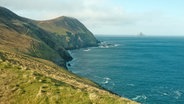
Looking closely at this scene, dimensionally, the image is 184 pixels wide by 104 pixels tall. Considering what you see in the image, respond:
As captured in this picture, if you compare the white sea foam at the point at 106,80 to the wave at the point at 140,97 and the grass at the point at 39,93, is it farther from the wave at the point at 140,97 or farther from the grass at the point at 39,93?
the grass at the point at 39,93

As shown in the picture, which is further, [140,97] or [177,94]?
[177,94]

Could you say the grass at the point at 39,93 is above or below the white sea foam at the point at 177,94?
above

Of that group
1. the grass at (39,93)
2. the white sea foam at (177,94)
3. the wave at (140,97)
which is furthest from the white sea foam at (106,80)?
the grass at (39,93)

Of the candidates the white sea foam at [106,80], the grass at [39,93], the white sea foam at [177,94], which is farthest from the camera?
the white sea foam at [106,80]

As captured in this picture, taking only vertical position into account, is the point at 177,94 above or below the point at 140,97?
below

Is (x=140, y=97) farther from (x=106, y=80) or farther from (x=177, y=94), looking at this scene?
(x=106, y=80)

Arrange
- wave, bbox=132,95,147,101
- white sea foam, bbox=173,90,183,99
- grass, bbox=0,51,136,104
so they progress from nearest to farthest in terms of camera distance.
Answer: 1. grass, bbox=0,51,136,104
2. wave, bbox=132,95,147,101
3. white sea foam, bbox=173,90,183,99

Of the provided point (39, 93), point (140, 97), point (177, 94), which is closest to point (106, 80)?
point (140, 97)

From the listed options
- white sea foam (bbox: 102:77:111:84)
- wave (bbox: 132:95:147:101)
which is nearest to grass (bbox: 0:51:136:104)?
wave (bbox: 132:95:147:101)

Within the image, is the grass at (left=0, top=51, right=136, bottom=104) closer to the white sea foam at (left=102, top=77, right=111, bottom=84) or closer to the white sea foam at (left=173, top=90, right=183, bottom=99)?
the white sea foam at (left=173, top=90, right=183, bottom=99)

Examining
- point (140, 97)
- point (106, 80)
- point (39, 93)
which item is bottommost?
point (140, 97)

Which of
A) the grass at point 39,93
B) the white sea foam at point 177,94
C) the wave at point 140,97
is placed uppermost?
the grass at point 39,93
